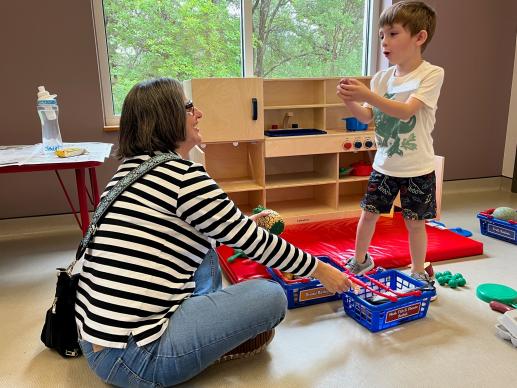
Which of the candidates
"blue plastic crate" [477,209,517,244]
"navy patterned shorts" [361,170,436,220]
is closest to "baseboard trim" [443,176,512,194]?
"blue plastic crate" [477,209,517,244]

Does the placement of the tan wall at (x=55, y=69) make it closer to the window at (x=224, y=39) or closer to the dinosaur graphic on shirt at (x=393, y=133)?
the window at (x=224, y=39)

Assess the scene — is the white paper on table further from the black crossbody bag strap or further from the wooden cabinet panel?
the black crossbody bag strap

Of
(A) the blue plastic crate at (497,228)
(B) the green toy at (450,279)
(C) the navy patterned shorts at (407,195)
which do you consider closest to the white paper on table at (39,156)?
(C) the navy patterned shorts at (407,195)

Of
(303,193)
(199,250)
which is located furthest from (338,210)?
(199,250)

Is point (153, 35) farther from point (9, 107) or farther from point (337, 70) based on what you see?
point (337, 70)

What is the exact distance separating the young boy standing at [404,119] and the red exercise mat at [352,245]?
0.34m

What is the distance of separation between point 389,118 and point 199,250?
1060 mm

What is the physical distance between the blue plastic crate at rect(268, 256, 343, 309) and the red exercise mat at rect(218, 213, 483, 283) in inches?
8.6

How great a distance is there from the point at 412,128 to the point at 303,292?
0.82 m

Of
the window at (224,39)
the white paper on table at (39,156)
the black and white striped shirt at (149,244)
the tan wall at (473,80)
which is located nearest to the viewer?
the black and white striped shirt at (149,244)

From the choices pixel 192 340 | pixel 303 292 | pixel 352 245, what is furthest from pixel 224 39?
pixel 192 340

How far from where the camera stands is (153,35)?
298cm

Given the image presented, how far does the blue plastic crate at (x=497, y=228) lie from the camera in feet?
8.14

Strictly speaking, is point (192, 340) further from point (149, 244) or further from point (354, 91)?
point (354, 91)
